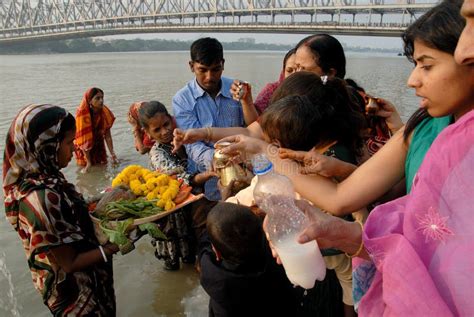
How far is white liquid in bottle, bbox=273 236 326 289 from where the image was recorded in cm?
129

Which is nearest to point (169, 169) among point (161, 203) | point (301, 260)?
point (161, 203)

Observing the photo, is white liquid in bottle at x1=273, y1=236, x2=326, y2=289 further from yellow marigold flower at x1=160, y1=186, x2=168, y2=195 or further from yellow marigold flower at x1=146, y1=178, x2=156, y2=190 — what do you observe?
yellow marigold flower at x1=146, y1=178, x2=156, y2=190

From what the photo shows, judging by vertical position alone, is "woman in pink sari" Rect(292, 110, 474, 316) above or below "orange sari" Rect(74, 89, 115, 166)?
above

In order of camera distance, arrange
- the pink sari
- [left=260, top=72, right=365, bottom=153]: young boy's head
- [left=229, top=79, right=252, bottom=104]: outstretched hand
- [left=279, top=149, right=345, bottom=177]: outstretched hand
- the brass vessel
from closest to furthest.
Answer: the pink sari < [left=279, top=149, right=345, bottom=177]: outstretched hand < [left=260, top=72, right=365, bottom=153]: young boy's head < the brass vessel < [left=229, top=79, right=252, bottom=104]: outstretched hand

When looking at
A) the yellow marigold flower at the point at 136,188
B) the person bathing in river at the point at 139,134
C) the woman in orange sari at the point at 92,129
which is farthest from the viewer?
the woman in orange sari at the point at 92,129

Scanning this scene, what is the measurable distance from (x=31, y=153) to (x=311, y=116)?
4.68 ft

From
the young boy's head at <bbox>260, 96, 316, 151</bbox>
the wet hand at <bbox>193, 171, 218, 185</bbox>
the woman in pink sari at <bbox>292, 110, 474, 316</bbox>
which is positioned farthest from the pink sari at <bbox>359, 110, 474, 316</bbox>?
the wet hand at <bbox>193, 171, 218, 185</bbox>

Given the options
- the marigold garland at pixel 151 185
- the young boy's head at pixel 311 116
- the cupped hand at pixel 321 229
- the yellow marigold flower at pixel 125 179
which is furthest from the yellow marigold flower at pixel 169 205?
the cupped hand at pixel 321 229

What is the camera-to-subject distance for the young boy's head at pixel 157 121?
10.5 ft

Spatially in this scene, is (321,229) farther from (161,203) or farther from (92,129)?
(92,129)

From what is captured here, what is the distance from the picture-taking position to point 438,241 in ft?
2.76

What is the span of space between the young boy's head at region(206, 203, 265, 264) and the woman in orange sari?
4.99 meters

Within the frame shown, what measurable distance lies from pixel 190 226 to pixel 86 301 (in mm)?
1386

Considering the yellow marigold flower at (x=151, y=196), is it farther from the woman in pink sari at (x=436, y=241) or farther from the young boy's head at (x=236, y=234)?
the woman in pink sari at (x=436, y=241)
